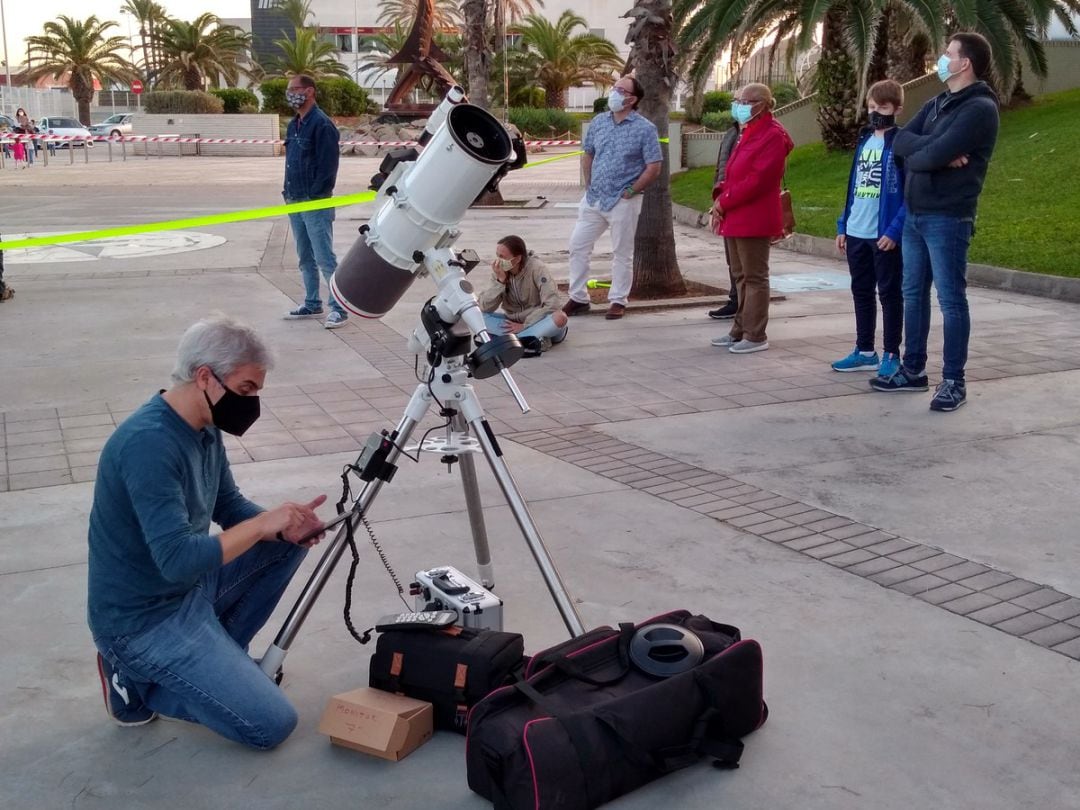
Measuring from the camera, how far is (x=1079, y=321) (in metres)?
9.40

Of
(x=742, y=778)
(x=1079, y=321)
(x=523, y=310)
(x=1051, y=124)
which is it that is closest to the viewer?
(x=742, y=778)

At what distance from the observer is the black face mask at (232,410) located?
3234mm

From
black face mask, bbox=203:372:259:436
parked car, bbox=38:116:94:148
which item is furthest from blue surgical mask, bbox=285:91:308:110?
parked car, bbox=38:116:94:148

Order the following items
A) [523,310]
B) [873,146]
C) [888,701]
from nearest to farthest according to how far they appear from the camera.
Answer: [888,701] < [873,146] < [523,310]

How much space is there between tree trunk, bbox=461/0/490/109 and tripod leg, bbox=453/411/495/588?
50.6ft

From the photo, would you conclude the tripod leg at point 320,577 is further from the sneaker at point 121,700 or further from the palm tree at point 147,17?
the palm tree at point 147,17

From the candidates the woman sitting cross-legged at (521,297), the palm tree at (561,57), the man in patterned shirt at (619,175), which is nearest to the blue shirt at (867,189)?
the man in patterned shirt at (619,175)

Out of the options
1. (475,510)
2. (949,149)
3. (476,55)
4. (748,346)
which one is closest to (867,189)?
(949,149)

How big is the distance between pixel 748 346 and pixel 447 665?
5.44m

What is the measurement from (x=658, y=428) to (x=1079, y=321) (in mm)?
4714

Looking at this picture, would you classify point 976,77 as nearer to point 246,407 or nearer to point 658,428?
point 658,428

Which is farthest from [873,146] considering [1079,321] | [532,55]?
[532,55]

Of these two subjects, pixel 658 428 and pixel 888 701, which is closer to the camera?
pixel 888 701

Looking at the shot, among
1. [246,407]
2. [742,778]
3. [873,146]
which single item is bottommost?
[742,778]
